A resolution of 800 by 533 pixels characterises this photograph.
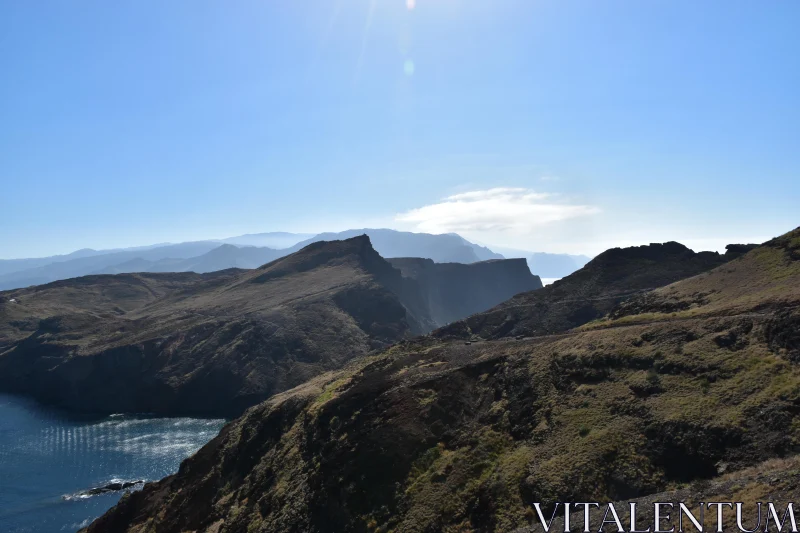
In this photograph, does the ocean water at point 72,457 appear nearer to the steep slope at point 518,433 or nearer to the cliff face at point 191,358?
the cliff face at point 191,358

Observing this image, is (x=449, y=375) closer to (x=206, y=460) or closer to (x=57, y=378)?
(x=206, y=460)

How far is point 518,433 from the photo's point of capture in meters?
38.7

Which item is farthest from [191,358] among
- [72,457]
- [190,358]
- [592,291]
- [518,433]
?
[518,433]

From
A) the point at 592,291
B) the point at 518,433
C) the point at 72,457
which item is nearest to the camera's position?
the point at 518,433

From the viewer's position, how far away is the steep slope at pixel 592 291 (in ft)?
370

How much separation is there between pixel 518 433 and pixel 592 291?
Result: 312 feet

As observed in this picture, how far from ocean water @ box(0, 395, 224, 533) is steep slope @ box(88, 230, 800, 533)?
26.6 m

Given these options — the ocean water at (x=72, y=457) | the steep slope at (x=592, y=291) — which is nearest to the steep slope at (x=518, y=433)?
the ocean water at (x=72, y=457)

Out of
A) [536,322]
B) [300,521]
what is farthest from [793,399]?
[536,322]

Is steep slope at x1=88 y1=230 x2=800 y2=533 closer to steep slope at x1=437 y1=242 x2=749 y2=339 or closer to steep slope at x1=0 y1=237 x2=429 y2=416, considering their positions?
steep slope at x1=437 y1=242 x2=749 y2=339

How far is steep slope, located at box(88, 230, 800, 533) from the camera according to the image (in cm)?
2961

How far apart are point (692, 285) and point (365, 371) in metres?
55.5

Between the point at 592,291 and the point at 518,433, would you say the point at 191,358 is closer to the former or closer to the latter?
the point at 592,291

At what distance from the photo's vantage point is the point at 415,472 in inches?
1516
